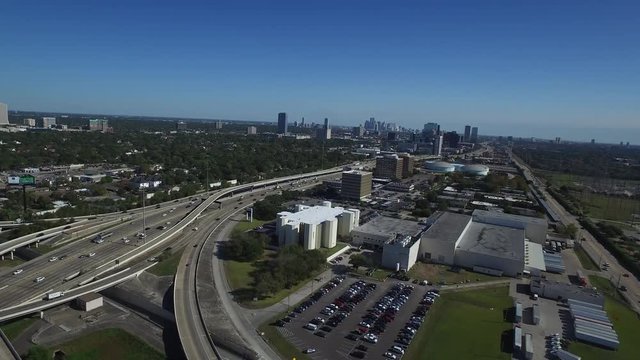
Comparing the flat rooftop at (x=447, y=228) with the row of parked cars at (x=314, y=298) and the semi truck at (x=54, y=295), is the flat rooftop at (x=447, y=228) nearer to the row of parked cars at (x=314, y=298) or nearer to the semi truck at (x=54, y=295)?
the row of parked cars at (x=314, y=298)

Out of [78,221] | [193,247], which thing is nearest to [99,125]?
[78,221]

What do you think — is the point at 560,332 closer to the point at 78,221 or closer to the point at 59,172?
the point at 78,221

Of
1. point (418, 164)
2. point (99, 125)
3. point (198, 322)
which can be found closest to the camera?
point (198, 322)

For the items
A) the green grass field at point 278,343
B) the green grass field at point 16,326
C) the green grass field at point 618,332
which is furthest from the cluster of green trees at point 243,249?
the green grass field at point 618,332

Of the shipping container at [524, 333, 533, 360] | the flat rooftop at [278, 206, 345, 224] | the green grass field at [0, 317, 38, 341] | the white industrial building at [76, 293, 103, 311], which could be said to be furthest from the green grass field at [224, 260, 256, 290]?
the shipping container at [524, 333, 533, 360]

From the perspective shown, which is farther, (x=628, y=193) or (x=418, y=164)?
(x=418, y=164)
